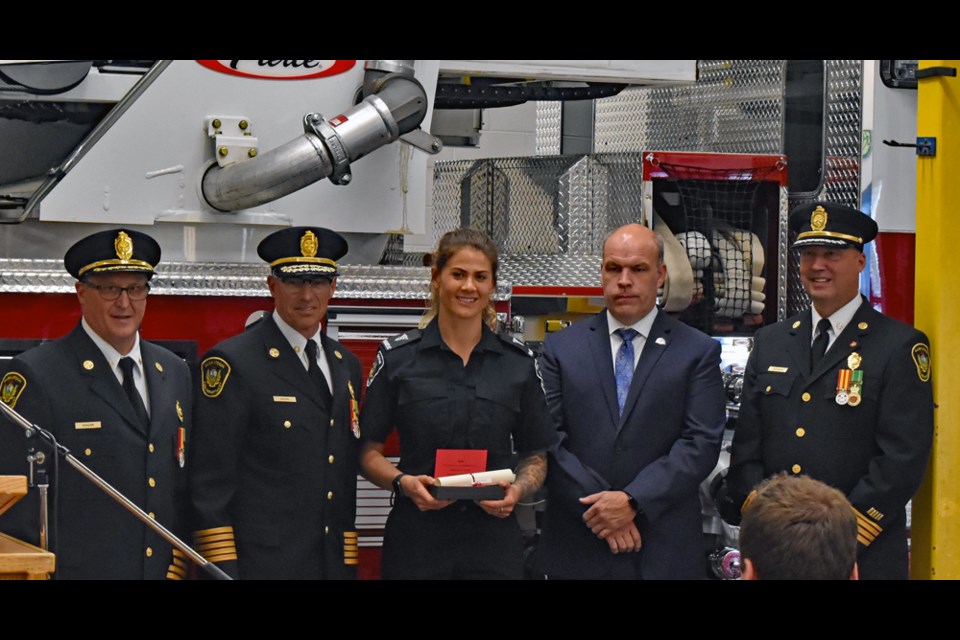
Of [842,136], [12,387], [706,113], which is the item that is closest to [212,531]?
[12,387]

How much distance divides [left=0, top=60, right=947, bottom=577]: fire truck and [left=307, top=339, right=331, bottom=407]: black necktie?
82 cm

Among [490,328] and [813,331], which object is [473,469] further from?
[813,331]

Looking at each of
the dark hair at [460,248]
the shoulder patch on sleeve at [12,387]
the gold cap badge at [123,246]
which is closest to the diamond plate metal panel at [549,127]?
the dark hair at [460,248]

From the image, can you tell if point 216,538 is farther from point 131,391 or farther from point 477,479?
point 477,479

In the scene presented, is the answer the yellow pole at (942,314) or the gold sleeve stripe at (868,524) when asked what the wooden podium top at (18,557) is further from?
the yellow pole at (942,314)

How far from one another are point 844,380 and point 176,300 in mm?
2409

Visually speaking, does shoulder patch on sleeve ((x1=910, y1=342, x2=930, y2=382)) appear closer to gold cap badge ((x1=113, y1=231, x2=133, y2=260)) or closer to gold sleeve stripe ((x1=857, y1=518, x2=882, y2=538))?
gold sleeve stripe ((x1=857, y1=518, x2=882, y2=538))

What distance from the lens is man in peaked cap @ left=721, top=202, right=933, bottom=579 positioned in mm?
4594

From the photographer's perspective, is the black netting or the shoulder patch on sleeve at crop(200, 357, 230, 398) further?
the black netting

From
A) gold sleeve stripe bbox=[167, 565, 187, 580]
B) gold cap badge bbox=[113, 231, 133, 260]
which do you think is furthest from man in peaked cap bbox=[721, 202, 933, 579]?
gold cap badge bbox=[113, 231, 133, 260]

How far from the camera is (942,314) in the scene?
4.83m

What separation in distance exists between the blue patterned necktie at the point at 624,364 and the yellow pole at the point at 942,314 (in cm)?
102

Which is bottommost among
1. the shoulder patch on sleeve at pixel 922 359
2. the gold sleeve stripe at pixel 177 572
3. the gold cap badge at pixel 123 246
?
the gold sleeve stripe at pixel 177 572

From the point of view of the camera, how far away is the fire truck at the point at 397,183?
5461mm
